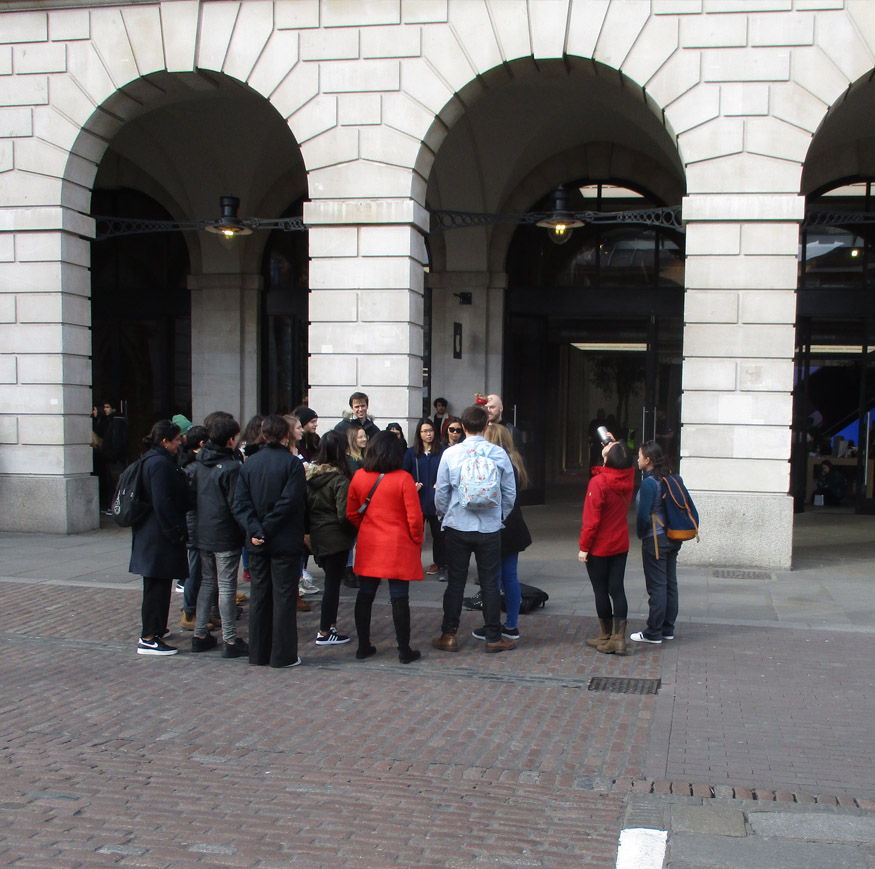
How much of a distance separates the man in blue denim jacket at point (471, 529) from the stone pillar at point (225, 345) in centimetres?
1020

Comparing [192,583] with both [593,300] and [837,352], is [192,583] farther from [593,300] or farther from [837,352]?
[837,352]

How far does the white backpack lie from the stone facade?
4443 mm

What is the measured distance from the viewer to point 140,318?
1792 cm

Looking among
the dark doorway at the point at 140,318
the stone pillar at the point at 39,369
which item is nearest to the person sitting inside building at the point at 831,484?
the dark doorway at the point at 140,318

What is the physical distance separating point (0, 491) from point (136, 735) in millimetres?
8430

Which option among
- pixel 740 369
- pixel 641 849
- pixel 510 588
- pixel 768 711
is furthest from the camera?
pixel 740 369

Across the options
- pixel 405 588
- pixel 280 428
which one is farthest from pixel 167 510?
pixel 405 588

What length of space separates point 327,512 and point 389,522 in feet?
2.02

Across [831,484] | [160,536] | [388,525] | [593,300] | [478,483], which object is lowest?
[831,484]

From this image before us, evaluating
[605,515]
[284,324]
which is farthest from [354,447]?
[284,324]

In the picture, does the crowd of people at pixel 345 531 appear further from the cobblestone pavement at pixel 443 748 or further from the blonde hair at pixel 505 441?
the cobblestone pavement at pixel 443 748

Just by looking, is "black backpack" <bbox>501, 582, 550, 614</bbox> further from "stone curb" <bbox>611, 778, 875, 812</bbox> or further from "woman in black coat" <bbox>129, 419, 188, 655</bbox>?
"stone curb" <bbox>611, 778, 875, 812</bbox>

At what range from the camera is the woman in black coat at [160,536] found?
7.14m

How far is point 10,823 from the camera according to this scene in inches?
170
